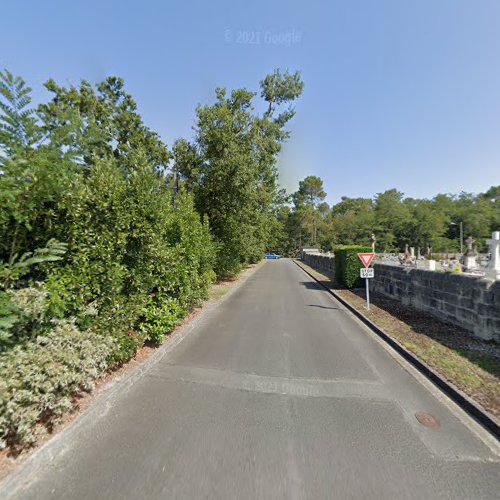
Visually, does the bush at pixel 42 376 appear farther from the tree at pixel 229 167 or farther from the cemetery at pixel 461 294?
the tree at pixel 229 167

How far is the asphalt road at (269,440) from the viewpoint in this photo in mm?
2381

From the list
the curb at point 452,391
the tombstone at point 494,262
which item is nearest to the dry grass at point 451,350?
the curb at point 452,391

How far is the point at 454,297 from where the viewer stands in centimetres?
679

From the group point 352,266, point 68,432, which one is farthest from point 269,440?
point 352,266

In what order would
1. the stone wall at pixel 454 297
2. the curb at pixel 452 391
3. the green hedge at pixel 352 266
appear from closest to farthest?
the curb at pixel 452 391 < the stone wall at pixel 454 297 < the green hedge at pixel 352 266

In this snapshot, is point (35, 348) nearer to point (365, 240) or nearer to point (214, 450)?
point (214, 450)

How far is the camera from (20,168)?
3139 millimetres

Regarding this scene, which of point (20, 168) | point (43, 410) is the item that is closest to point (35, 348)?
point (43, 410)

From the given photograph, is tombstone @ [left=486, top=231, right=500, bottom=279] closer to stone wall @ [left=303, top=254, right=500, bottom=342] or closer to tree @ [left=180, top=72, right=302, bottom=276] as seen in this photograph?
stone wall @ [left=303, top=254, right=500, bottom=342]

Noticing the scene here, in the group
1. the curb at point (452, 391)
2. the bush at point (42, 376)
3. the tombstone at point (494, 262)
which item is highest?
the tombstone at point (494, 262)

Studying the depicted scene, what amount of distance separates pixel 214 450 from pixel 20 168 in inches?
153

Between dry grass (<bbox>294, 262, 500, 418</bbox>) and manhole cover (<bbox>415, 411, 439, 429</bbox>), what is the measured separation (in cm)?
75

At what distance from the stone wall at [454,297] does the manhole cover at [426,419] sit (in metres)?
3.48

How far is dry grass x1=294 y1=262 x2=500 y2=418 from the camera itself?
3.92 meters
